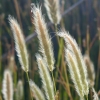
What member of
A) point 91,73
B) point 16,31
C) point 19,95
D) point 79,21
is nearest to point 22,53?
point 16,31

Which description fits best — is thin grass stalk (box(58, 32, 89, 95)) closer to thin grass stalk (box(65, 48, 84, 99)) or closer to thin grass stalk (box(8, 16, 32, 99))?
thin grass stalk (box(65, 48, 84, 99))

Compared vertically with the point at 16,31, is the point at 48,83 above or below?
below

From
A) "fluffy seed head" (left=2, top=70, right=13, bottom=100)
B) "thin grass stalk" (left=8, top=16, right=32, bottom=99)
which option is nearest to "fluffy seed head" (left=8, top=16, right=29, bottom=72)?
"thin grass stalk" (left=8, top=16, right=32, bottom=99)

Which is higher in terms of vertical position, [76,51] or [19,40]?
[19,40]

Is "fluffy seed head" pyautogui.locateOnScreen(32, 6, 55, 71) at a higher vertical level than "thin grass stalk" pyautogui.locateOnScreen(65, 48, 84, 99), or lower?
higher

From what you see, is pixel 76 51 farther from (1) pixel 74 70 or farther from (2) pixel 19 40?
(2) pixel 19 40

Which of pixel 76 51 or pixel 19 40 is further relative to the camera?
pixel 19 40

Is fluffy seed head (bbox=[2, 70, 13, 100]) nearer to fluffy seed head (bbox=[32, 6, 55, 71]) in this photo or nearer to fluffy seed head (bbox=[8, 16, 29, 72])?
fluffy seed head (bbox=[8, 16, 29, 72])

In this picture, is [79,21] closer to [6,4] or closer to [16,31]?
[6,4]

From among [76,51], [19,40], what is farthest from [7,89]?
[76,51]

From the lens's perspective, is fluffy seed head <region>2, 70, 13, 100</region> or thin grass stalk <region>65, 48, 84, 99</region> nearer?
thin grass stalk <region>65, 48, 84, 99</region>

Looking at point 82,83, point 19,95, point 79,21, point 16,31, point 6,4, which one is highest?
point 6,4
